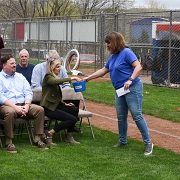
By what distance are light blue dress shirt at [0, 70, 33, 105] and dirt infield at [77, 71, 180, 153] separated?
2.04 meters

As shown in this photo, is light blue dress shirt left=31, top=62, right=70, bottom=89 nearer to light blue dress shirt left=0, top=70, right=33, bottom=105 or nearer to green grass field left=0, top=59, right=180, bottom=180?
light blue dress shirt left=0, top=70, right=33, bottom=105

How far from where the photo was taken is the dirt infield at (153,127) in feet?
28.5

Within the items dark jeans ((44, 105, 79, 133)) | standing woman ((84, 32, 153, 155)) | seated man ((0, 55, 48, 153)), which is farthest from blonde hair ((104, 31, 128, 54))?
seated man ((0, 55, 48, 153))

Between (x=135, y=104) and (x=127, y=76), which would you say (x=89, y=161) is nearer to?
(x=135, y=104)

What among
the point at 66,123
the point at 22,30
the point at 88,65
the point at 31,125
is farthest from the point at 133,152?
the point at 22,30

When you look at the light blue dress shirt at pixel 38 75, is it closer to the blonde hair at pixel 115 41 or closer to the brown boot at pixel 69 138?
the brown boot at pixel 69 138

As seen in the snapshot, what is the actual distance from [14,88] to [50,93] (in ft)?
1.84

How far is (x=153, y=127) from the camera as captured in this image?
10.2m

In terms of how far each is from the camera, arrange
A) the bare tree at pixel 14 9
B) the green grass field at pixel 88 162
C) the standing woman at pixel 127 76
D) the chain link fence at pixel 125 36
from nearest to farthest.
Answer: the green grass field at pixel 88 162
the standing woman at pixel 127 76
the chain link fence at pixel 125 36
the bare tree at pixel 14 9

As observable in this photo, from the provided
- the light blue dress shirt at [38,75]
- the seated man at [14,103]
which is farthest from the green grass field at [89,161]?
the light blue dress shirt at [38,75]

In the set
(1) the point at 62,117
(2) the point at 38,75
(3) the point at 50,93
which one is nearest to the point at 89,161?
(1) the point at 62,117

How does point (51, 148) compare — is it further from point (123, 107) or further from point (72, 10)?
point (72, 10)

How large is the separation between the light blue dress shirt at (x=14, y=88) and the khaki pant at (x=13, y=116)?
0.23 metres

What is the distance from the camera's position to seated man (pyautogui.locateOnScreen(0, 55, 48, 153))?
25.3 feet
